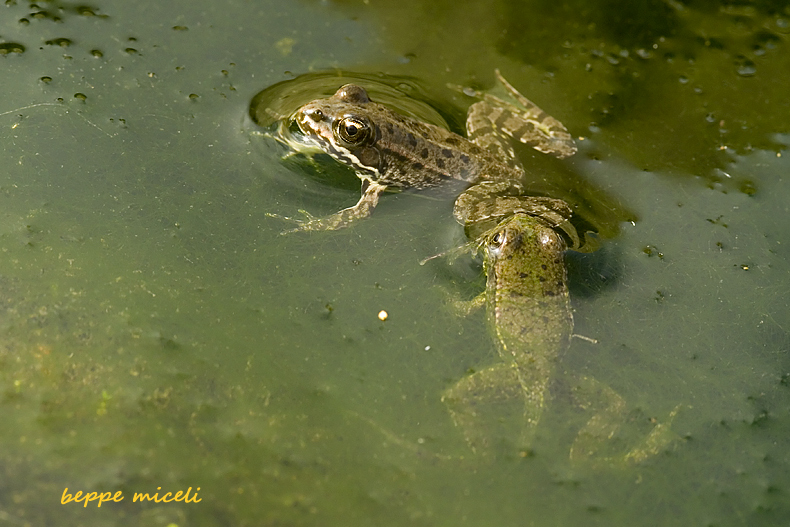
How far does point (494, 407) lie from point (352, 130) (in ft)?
6.07

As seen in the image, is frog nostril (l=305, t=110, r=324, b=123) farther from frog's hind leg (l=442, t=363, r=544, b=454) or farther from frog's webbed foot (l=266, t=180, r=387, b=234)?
frog's hind leg (l=442, t=363, r=544, b=454)

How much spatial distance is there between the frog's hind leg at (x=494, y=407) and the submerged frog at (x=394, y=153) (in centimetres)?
103

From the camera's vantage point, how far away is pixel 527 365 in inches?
121

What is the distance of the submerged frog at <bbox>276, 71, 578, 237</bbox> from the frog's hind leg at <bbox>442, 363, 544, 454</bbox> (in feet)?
3.38

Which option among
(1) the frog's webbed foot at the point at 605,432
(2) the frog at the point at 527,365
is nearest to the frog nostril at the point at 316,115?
(2) the frog at the point at 527,365

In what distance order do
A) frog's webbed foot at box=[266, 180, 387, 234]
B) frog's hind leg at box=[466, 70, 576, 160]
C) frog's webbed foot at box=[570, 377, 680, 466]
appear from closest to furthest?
frog's webbed foot at box=[570, 377, 680, 466]
frog's webbed foot at box=[266, 180, 387, 234]
frog's hind leg at box=[466, 70, 576, 160]

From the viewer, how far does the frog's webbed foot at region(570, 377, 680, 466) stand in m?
2.90

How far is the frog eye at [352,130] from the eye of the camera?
3465 mm

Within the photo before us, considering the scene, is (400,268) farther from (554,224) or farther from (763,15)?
(763,15)

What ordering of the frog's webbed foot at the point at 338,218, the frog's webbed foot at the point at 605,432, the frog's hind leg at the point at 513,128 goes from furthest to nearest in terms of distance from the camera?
1. the frog's hind leg at the point at 513,128
2. the frog's webbed foot at the point at 338,218
3. the frog's webbed foot at the point at 605,432

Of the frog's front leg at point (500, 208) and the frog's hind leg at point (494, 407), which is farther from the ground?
the frog's front leg at point (500, 208)

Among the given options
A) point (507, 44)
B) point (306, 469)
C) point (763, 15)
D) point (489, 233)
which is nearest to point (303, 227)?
point (489, 233)

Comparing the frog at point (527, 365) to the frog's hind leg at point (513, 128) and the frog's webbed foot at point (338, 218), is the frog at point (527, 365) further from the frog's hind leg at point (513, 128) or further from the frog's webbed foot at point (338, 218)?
the frog's webbed foot at point (338, 218)

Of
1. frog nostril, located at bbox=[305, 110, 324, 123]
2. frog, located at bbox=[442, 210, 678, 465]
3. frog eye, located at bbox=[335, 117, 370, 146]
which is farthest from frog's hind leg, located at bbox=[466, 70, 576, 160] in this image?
frog nostril, located at bbox=[305, 110, 324, 123]
